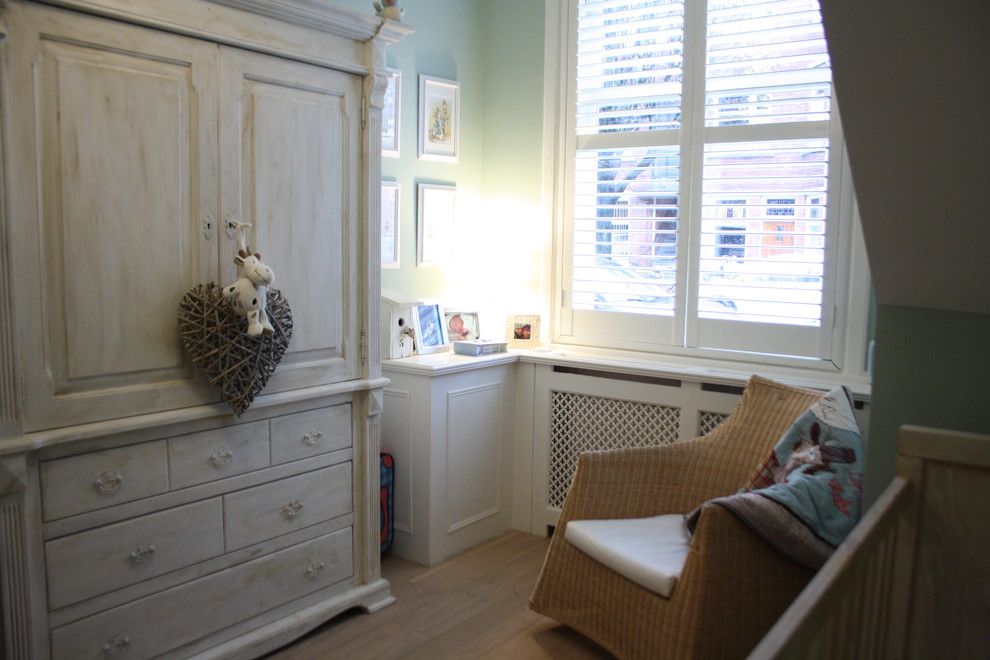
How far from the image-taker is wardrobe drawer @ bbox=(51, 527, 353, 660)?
2.21m

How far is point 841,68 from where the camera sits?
168 cm

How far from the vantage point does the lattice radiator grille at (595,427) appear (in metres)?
3.42

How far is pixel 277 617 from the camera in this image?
8.77ft

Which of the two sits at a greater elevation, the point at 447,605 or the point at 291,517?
the point at 291,517

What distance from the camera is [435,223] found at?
150 inches

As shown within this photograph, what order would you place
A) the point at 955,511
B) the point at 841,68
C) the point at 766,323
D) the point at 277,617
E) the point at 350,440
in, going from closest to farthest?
the point at 841,68, the point at 955,511, the point at 277,617, the point at 350,440, the point at 766,323

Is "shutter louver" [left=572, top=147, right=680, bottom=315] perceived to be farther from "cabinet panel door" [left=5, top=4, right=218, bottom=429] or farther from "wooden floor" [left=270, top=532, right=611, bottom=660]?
"cabinet panel door" [left=5, top=4, right=218, bottom=429]

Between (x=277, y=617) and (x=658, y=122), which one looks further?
(x=658, y=122)

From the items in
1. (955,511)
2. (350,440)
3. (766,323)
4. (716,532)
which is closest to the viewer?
(955,511)

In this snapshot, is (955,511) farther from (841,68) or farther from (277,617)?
(277,617)

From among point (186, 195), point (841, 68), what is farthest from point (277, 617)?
point (841, 68)

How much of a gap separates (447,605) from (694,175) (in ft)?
6.38

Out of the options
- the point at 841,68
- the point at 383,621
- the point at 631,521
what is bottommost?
the point at 383,621

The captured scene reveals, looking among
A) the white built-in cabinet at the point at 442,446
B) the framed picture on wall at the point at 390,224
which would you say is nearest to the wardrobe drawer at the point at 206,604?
the white built-in cabinet at the point at 442,446
